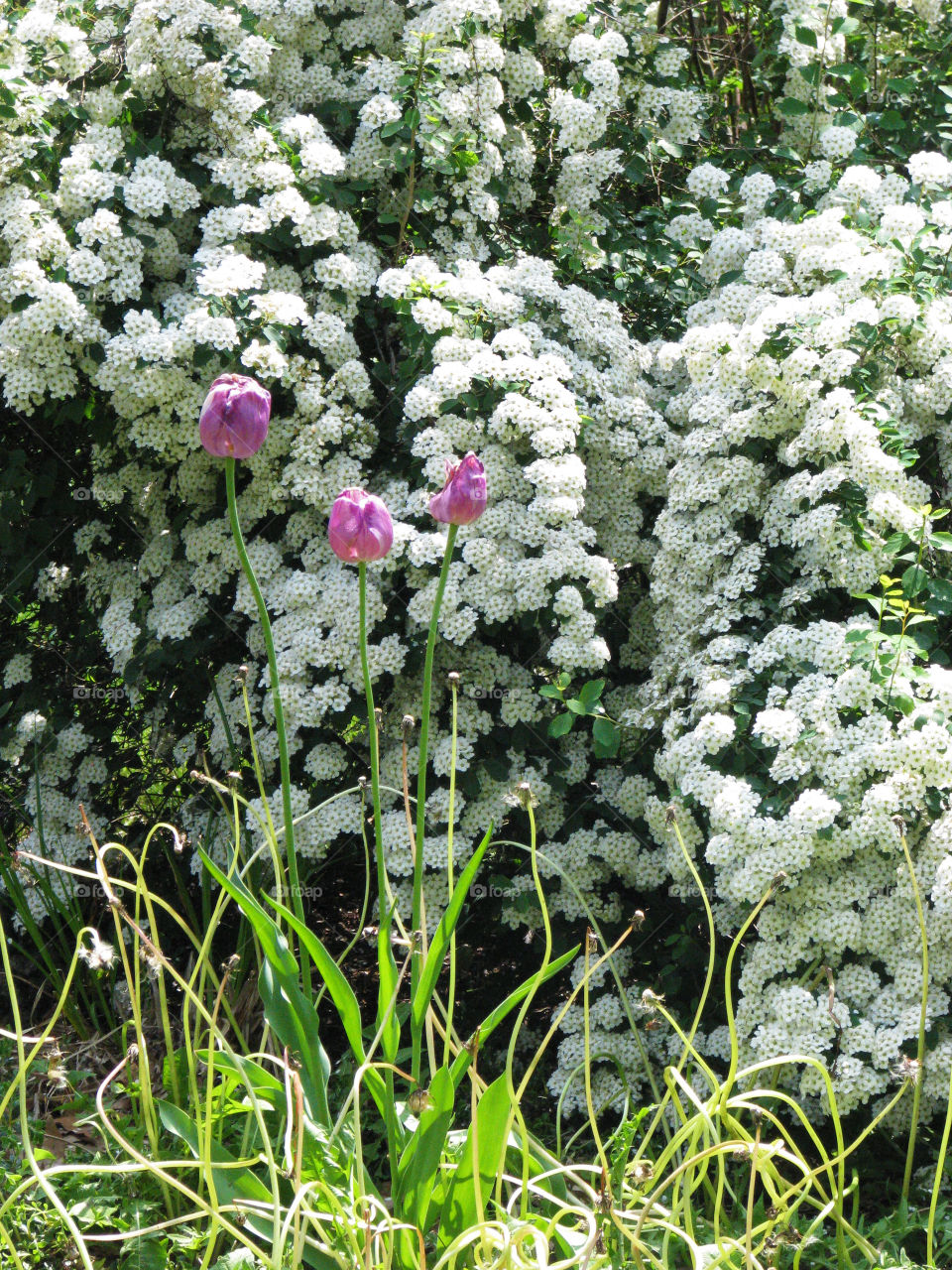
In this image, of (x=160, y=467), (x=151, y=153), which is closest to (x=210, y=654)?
(x=160, y=467)

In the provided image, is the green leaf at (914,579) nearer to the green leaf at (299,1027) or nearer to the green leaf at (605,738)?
the green leaf at (605,738)

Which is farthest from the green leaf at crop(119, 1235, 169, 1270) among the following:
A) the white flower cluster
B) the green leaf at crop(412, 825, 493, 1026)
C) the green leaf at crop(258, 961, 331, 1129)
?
the white flower cluster

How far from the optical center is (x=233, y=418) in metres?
1.83

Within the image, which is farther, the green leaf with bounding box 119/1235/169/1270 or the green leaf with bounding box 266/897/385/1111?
the green leaf with bounding box 119/1235/169/1270

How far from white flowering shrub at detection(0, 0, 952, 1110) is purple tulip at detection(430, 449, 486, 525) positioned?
95cm

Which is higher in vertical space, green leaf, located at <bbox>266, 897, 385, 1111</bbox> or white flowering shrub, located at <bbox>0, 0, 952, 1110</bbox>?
white flowering shrub, located at <bbox>0, 0, 952, 1110</bbox>

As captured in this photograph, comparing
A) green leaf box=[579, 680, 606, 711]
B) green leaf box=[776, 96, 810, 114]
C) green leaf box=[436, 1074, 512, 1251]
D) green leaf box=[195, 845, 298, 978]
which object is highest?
green leaf box=[776, 96, 810, 114]

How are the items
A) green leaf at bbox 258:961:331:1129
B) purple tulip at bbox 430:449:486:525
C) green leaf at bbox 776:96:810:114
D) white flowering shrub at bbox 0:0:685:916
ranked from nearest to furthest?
purple tulip at bbox 430:449:486:525 < green leaf at bbox 258:961:331:1129 < white flowering shrub at bbox 0:0:685:916 < green leaf at bbox 776:96:810:114

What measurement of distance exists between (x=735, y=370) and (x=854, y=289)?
14.7 inches

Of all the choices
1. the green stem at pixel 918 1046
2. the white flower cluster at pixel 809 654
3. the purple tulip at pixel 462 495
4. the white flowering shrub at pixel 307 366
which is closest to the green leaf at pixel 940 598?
the white flower cluster at pixel 809 654

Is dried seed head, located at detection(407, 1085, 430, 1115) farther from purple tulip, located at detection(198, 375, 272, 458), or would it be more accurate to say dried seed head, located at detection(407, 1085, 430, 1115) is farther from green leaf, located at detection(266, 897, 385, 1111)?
purple tulip, located at detection(198, 375, 272, 458)

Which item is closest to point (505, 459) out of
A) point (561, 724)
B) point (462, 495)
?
point (561, 724)

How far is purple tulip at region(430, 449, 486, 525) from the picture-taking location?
1.90m

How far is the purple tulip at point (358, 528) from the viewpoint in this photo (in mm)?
1855
